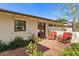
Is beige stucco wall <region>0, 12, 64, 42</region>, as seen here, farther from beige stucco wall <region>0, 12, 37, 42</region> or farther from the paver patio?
the paver patio

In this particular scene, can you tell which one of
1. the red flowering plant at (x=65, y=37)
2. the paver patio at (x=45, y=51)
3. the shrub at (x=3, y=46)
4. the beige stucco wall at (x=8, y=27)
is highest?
the beige stucco wall at (x=8, y=27)

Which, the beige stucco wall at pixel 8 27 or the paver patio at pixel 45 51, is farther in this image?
the beige stucco wall at pixel 8 27

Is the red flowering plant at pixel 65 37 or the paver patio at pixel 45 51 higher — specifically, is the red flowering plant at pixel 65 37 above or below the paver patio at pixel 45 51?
above

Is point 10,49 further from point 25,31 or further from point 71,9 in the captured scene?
point 71,9

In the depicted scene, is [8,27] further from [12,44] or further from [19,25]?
[19,25]

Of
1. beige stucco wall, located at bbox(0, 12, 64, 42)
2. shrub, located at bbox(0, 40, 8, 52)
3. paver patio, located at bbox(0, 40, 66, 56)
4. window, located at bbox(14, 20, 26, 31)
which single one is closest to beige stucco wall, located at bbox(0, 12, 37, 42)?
beige stucco wall, located at bbox(0, 12, 64, 42)

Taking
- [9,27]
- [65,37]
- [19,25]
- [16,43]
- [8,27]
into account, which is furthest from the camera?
[65,37]

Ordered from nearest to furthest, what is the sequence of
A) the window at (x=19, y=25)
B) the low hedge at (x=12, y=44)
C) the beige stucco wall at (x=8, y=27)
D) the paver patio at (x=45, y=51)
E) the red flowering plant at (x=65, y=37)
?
the paver patio at (x=45, y=51)
the low hedge at (x=12, y=44)
the beige stucco wall at (x=8, y=27)
the window at (x=19, y=25)
the red flowering plant at (x=65, y=37)

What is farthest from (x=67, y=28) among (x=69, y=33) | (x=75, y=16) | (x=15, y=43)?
(x=15, y=43)

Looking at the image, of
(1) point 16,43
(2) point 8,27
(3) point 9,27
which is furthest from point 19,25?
(1) point 16,43

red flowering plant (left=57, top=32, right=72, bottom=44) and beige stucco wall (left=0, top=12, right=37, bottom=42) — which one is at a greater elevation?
beige stucco wall (left=0, top=12, right=37, bottom=42)

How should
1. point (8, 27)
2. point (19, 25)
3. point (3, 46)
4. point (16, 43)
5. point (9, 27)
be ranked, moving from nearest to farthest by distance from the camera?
point (3, 46) < point (16, 43) < point (8, 27) < point (9, 27) < point (19, 25)

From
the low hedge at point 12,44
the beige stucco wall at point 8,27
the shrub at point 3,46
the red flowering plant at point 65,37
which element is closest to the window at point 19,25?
the beige stucco wall at point 8,27

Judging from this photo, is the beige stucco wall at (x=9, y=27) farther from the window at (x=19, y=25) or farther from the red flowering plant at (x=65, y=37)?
the red flowering plant at (x=65, y=37)
